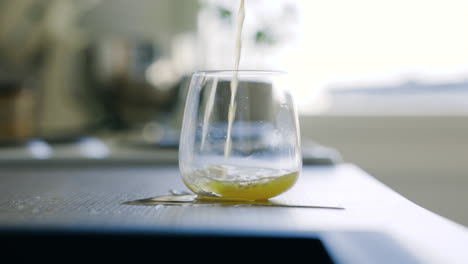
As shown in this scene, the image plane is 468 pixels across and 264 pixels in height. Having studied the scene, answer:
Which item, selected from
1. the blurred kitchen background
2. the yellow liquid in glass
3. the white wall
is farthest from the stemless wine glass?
the white wall

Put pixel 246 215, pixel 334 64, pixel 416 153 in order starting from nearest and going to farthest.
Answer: pixel 246 215 → pixel 416 153 → pixel 334 64

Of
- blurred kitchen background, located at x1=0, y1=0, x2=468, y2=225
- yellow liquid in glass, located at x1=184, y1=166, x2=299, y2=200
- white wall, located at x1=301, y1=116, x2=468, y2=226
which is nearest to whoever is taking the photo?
yellow liquid in glass, located at x1=184, y1=166, x2=299, y2=200

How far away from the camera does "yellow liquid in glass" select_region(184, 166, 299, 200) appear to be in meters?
0.48

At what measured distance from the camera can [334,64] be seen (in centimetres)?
254

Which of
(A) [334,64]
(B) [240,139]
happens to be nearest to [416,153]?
(A) [334,64]

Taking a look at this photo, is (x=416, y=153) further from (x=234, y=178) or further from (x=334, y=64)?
(x=234, y=178)

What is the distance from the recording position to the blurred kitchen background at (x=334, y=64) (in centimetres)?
210

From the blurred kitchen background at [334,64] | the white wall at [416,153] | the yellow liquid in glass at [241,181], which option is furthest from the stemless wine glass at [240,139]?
the white wall at [416,153]

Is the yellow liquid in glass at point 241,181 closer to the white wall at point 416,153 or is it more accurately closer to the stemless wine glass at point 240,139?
the stemless wine glass at point 240,139

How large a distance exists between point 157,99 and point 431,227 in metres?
1.36

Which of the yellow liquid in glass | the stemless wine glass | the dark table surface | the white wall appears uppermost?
the stemless wine glass

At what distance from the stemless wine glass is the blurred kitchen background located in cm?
142

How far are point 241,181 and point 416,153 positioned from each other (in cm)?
206

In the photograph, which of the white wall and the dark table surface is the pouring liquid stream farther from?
the white wall
